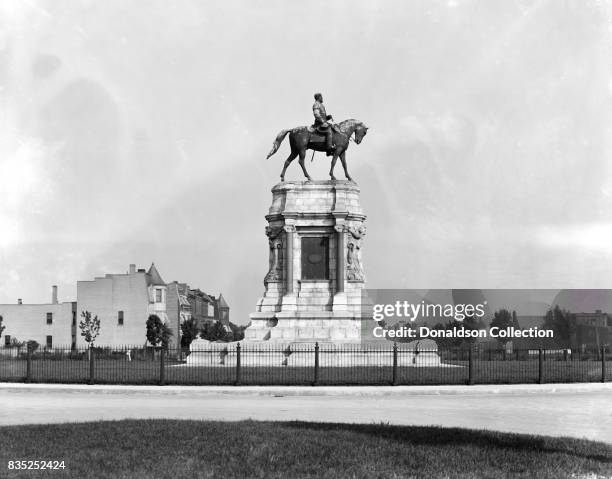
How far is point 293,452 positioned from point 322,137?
30.3 m

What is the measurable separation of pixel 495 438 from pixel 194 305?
375ft

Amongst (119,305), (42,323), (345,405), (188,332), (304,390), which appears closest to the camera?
(345,405)

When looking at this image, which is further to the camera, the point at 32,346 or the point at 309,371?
the point at 32,346

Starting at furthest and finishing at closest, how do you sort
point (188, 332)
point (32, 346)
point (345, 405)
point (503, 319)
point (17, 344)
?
point (188, 332) → point (503, 319) → point (17, 344) → point (32, 346) → point (345, 405)

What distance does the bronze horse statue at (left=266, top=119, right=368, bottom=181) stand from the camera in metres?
41.7

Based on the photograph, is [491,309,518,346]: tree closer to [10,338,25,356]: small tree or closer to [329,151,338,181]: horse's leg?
[10,338,25,356]: small tree

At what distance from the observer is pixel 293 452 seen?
1245 centimetres

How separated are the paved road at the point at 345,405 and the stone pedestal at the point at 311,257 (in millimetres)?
14511

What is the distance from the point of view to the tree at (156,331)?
3620 inches

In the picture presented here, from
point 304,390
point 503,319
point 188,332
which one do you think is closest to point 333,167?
point 304,390

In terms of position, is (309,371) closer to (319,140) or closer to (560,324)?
(319,140)

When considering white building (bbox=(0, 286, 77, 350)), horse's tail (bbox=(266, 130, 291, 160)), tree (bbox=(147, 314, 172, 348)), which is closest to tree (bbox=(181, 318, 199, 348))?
tree (bbox=(147, 314, 172, 348))

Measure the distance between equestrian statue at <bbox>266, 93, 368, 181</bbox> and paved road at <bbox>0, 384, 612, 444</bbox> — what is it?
18.0 metres

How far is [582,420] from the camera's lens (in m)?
17.7
